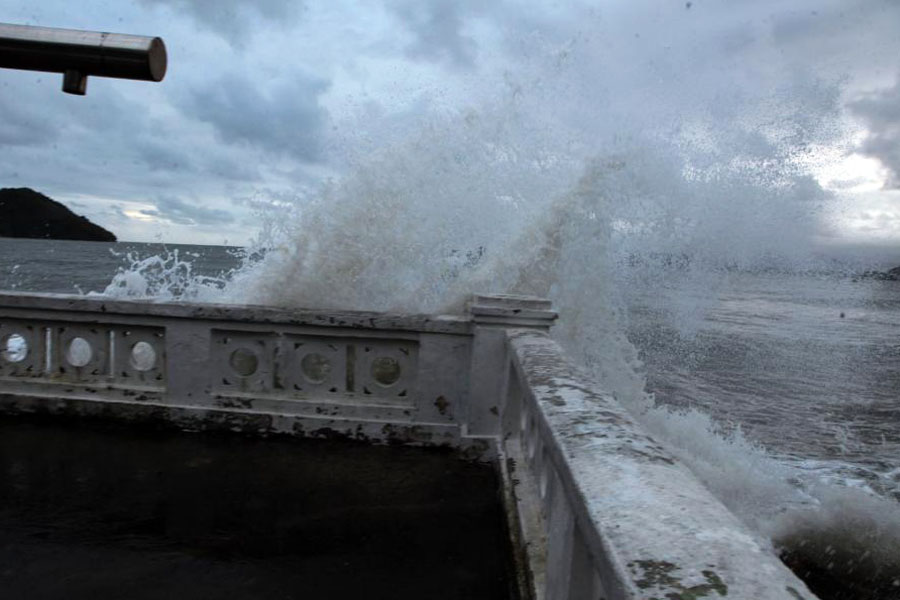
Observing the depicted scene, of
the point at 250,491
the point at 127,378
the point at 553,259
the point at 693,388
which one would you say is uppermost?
the point at 553,259

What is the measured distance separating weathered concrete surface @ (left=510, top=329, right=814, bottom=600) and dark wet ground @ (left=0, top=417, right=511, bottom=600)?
116 centimetres

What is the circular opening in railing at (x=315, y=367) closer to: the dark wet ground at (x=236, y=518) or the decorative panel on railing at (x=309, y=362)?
the decorative panel on railing at (x=309, y=362)

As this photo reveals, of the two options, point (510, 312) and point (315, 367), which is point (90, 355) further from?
point (510, 312)

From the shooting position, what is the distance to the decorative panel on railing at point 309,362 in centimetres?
466

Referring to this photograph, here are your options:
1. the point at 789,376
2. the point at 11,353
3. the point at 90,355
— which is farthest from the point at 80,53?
the point at 789,376

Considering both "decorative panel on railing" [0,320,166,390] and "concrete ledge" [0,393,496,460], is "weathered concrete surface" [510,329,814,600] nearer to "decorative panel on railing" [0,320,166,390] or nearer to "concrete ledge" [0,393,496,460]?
"concrete ledge" [0,393,496,460]

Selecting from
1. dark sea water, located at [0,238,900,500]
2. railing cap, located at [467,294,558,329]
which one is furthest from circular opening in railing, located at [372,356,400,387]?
dark sea water, located at [0,238,900,500]

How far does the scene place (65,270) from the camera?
61344 millimetres

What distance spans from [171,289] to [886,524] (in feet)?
26.0

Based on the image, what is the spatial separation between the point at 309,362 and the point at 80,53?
328 cm

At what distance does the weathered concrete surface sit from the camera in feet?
3.14

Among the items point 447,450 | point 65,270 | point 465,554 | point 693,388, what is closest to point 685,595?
point 465,554

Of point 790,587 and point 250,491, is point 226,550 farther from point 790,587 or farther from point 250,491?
point 790,587

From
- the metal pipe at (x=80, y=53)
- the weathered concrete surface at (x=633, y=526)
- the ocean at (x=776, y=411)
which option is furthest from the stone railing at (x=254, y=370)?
the metal pipe at (x=80, y=53)
